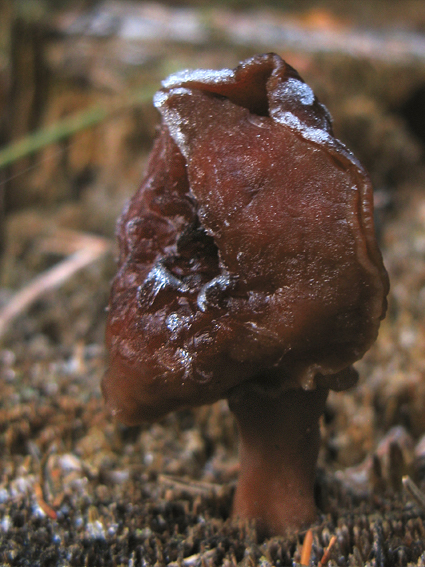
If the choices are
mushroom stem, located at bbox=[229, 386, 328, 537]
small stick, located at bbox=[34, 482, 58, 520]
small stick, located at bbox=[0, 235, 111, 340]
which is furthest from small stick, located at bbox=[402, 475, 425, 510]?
small stick, located at bbox=[0, 235, 111, 340]

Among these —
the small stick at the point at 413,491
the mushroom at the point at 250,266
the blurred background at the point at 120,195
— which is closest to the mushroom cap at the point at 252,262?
the mushroom at the point at 250,266

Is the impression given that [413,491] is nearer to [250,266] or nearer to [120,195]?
[250,266]

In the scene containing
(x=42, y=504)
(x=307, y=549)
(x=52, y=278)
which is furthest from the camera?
(x=52, y=278)

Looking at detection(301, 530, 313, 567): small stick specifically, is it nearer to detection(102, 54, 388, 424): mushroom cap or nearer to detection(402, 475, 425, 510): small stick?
detection(402, 475, 425, 510): small stick

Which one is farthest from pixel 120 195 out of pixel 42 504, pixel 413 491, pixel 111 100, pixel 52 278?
pixel 413 491

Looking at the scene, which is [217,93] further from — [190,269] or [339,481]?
[339,481]
